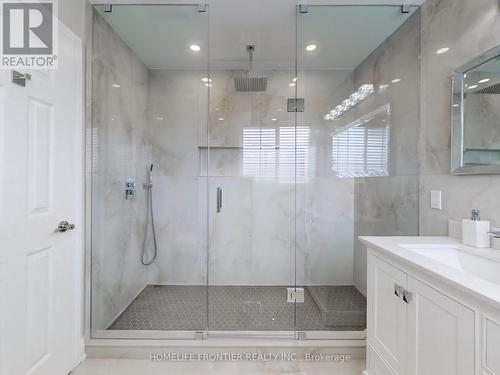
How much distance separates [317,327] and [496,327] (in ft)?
4.85

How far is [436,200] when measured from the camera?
5.45 feet

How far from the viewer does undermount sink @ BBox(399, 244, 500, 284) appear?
1093mm

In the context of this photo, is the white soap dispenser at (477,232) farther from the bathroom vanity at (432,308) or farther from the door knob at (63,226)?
the door knob at (63,226)

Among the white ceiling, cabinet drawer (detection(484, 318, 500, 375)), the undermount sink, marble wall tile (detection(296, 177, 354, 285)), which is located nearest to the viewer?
cabinet drawer (detection(484, 318, 500, 375))

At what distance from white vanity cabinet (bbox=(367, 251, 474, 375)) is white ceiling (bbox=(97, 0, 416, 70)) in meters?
1.84

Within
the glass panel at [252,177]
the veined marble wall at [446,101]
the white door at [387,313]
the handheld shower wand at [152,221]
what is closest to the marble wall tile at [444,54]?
the veined marble wall at [446,101]

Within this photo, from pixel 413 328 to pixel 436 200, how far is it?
0.95 m

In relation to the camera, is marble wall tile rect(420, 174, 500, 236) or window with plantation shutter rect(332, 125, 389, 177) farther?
window with plantation shutter rect(332, 125, 389, 177)

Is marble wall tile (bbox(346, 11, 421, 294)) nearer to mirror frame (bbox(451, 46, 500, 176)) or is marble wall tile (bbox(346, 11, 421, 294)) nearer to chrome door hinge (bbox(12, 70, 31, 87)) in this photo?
mirror frame (bbox(451, 46, 500, 176))

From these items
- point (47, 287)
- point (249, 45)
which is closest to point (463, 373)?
point (47, 287)

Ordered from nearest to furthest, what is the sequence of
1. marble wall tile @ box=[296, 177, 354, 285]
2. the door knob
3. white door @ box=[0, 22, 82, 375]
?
1. white door @ box=[0, 22, 82, 375]
2. the door knob
3. marble wall tile @ box=[296, 177, 354, 285]

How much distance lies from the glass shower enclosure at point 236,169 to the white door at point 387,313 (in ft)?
2.02

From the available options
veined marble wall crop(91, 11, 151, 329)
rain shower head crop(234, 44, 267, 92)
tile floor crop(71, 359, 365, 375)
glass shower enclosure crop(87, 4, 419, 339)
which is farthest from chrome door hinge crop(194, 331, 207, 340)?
rain shower head crop(234, 44, 267, 92)

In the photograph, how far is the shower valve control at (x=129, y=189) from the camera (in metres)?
2.39
